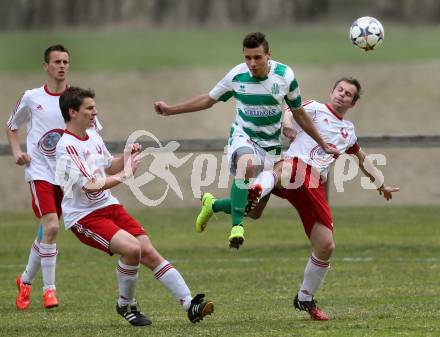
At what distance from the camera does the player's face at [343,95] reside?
10.7 metres

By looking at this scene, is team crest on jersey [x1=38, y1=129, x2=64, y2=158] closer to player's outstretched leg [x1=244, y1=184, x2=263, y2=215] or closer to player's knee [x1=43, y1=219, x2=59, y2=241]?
player's knee [x1=43, y1=219, x2=59, y2=241]

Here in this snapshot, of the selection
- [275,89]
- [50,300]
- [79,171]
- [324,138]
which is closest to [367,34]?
[324,138]

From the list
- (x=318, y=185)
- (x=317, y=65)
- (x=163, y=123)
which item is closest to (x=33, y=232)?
(x=318, y=185)

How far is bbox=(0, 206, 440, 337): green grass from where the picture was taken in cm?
990

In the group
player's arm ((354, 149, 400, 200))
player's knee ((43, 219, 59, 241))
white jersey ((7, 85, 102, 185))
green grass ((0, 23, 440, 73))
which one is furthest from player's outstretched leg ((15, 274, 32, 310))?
green grass ((0, 23, 440, 73))

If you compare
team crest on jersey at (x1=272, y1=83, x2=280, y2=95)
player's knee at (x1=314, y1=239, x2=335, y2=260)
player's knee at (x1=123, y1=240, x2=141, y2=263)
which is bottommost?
player's knee at (x1=314, y1=239, x2=335, y2=260)

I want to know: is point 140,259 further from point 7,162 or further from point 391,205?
point 7,162

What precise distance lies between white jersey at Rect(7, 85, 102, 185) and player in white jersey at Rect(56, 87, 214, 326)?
1.81 metres

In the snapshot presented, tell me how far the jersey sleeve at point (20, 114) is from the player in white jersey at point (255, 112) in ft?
6.35

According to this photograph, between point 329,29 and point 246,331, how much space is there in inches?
1520

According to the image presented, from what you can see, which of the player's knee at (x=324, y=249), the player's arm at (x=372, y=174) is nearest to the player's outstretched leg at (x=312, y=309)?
the player's knee at (x=324, y=249)

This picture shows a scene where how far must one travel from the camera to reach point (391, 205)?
21500 mm

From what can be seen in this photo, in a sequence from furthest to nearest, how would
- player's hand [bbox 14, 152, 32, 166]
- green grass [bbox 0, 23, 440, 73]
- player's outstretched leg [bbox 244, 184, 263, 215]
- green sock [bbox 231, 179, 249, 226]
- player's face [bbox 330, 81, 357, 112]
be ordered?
1. green grass [bbox 0, 23, 440, 73]
2. player's hand [bbox 14, 152, 32, 166]
3. player's face [bbox 330, 81, 357, 112]
4. green sock [bbox 231, 179, 249, 226]
5. player's outstretched leg [bbox 244, 184, 263, 215]

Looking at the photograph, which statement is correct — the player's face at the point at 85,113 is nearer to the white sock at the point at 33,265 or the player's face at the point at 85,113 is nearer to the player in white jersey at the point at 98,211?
the player in white jersey at the point at 98,211
